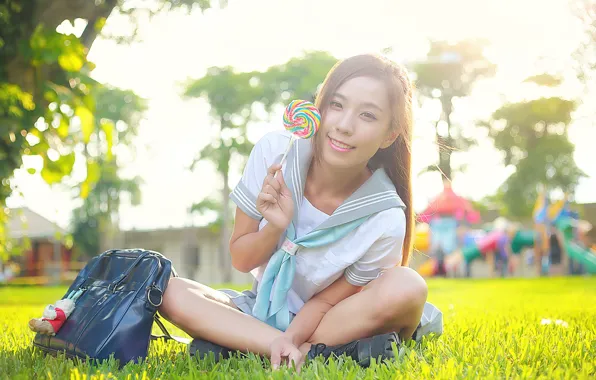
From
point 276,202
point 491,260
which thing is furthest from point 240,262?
point 491,260

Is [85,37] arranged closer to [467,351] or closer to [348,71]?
[348,71]

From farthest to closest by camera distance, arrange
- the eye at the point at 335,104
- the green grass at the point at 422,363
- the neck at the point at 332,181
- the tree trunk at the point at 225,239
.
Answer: the tree trunk at the point at 225,239 < the neck at the point at 332,181 < the eye at the point at 335,104 < the green grass at the point at 422,363

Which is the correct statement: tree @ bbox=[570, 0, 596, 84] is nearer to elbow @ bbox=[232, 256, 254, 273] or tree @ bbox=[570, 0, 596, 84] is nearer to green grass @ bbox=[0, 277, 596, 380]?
green grass @ bbox=[0, 277, 596, 380]

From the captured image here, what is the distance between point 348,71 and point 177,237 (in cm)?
2653

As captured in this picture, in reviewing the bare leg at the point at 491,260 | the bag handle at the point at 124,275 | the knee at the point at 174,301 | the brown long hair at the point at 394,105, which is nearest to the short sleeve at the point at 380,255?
the brown long hair at the point at 394,105

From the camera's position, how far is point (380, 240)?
2.45m

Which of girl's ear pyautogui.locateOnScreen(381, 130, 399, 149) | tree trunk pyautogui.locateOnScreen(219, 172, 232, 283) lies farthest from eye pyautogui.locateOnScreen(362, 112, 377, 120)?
tree trunk pyautogui.locateOnScreen(219, 172, 232, 283)

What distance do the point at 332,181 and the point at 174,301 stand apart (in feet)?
2.44

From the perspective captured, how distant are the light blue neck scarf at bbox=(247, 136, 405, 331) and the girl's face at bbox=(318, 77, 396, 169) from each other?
0.42 feet

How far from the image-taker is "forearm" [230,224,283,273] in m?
2.42

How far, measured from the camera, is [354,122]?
2.42 metres

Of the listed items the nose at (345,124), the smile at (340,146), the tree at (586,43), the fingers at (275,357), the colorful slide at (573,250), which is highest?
the tree at (586,43)

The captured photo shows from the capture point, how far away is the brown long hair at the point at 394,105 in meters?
2.49

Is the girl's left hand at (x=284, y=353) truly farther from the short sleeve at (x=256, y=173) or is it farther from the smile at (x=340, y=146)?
the smile at (x=340, y=146)
